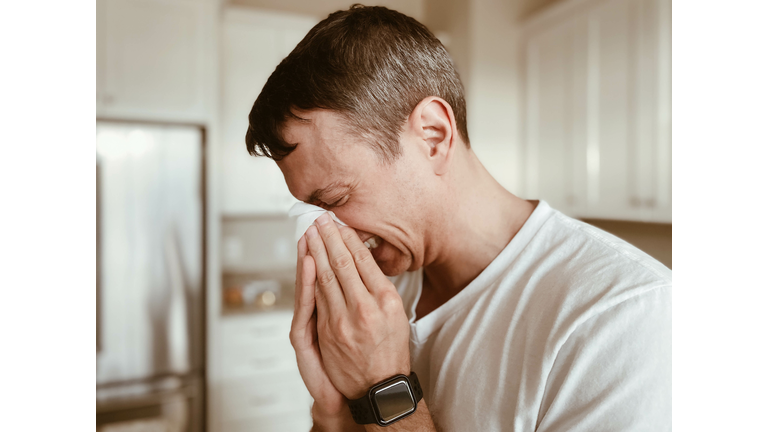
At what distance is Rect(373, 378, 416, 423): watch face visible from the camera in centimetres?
64

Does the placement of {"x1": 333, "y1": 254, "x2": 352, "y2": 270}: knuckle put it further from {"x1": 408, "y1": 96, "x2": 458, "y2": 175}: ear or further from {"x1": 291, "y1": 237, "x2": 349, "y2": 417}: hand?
{"x1": 408, "y1": 96, "x2": 458, "y2": 175}: ear

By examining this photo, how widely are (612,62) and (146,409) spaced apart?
2630mm

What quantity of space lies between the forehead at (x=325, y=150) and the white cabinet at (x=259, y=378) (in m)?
1.84

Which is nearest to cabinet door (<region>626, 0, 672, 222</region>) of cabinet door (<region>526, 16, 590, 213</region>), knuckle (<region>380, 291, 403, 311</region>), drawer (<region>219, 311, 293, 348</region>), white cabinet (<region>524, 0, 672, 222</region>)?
white cabinet (<region>524, 0, 672, 222</region>)

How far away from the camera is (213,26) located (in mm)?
2230

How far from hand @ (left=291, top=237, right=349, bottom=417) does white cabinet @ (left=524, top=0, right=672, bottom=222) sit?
165 centimetres

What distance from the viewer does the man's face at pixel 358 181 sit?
686mm

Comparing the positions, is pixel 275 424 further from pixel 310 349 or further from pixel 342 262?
pixel 342 262

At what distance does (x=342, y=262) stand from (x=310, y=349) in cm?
17

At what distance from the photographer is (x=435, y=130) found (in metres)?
0.73

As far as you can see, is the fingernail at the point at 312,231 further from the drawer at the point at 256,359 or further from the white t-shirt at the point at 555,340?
the drawer at the point at 256,359

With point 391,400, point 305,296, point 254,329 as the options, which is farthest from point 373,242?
point 254,329

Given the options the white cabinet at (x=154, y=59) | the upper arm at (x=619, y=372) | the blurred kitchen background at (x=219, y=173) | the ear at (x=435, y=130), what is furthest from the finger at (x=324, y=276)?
the white cabinet at (x=154, y=59)
